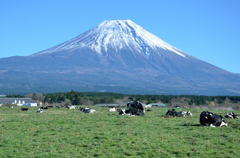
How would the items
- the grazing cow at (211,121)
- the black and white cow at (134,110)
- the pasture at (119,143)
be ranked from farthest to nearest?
the black and white cow at (134,110), the grazing cow at (211,121), the pasture at (119,143)

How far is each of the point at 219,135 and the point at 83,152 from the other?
18.0ft

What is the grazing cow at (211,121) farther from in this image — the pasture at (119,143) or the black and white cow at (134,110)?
the black and white cow at (134,110)

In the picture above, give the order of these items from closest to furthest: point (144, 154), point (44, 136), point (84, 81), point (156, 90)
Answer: point (144, 154)
point (44, 136)
point (156, 90)
point (84, 81)

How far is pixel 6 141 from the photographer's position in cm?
1112

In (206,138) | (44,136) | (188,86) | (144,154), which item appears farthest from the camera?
(188,86)

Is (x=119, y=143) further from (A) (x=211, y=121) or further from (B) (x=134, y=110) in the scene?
(B) (x=134, y=110)

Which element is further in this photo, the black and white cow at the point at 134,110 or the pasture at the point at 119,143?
the black and white cow at the point at 134,110

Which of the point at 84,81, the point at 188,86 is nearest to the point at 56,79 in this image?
the point at 84,81

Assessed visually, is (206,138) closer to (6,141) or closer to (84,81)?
(6,141)

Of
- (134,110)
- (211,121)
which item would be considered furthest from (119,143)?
(134,110)

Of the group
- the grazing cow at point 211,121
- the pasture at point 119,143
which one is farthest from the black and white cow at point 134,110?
the pasture at point 119,143

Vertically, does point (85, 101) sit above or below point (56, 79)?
below

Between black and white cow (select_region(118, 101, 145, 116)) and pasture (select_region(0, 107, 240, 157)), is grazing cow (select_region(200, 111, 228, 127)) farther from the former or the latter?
black and white cow (select_region(118, 101, 145, 116))

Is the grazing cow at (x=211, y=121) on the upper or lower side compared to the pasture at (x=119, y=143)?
upper
